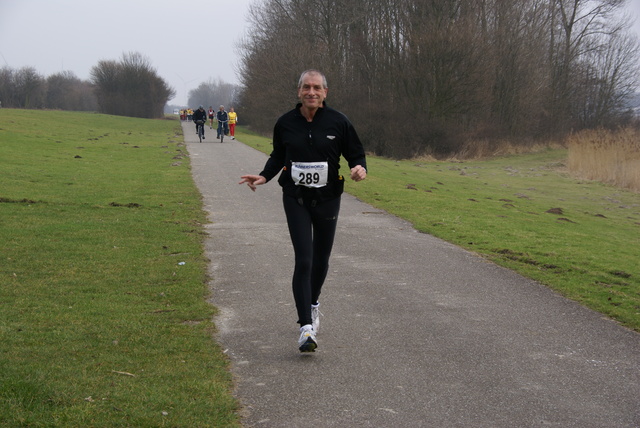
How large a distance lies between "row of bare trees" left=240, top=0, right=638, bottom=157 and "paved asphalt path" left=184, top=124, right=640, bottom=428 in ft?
118

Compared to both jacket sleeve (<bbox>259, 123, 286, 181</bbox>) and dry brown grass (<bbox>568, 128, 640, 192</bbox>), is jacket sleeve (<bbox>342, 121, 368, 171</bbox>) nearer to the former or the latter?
jacket sleeve (<bbox>259, 123, 286, 181</bbox>)

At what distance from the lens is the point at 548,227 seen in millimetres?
14883

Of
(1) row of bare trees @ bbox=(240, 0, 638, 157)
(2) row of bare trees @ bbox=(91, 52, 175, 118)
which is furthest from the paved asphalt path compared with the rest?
(2) row of bare trees @ bbox=(91, 52, 175, 118)

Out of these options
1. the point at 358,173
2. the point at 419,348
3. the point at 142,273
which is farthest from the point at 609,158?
the point at 358,173

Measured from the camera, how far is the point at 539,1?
55.8 metres

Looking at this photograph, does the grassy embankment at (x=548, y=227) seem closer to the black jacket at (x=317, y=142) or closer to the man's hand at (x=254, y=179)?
the black jacket at (x=317, y=142)

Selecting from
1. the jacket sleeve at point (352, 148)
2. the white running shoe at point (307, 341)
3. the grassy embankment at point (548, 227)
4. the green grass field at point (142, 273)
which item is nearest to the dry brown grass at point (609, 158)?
the grassy embankment at point (548, 227)

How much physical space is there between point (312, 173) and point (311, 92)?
0.64 meters

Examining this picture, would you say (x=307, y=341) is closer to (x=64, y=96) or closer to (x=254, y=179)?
(x=254, y=179)

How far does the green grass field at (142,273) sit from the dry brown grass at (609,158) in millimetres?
7389

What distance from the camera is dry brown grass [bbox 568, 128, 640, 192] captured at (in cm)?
2869

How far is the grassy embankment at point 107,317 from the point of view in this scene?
405 centimetres

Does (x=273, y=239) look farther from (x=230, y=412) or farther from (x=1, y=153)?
(x=1, y=153)

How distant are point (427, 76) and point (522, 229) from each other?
3424 centimetres
